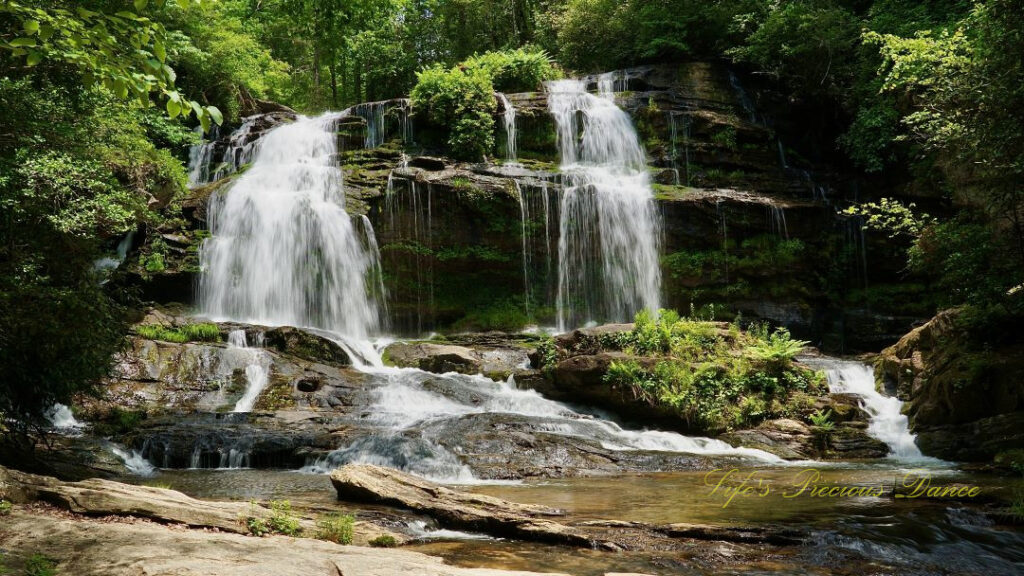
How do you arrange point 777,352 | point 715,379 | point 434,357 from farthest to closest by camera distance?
point 434,357 < point 777,352 < point 715,379

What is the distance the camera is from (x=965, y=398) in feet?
32.9

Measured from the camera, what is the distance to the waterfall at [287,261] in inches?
710

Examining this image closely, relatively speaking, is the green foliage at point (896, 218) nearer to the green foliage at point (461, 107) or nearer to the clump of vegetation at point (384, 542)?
the clump of vegetation at point (384, 542)

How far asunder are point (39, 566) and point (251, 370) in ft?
35.0

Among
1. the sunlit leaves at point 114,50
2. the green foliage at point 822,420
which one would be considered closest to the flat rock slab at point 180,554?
the sunlit leaves at point 114,50

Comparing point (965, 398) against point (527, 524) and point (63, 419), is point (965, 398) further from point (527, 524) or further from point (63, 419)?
point (63, 419)

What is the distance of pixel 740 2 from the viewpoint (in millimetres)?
25266

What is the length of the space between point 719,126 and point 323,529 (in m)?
21.2

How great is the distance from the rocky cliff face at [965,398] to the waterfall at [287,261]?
14015mm

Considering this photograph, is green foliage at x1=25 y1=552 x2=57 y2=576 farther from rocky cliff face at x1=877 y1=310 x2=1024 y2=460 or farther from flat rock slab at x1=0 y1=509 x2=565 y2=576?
rocky cliff face at x1=877 y1=310 x2=1024 y2=460

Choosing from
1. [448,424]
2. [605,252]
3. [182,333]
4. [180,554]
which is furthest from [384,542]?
[605,252]

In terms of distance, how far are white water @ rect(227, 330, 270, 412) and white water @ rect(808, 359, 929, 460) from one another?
447 inches

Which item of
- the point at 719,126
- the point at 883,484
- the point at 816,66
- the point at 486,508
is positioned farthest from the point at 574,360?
the point at 816,66

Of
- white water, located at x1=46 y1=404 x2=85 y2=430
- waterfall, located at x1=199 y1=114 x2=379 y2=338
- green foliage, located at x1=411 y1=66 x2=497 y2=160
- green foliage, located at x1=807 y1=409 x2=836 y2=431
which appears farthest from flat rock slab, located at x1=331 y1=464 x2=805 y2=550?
green foliage, located at x1=411 y1=66 x2=497 y2=160
